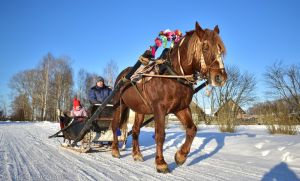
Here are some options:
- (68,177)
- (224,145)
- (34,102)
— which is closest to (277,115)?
(224,145)

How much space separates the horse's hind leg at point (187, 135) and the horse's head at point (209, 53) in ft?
3.32

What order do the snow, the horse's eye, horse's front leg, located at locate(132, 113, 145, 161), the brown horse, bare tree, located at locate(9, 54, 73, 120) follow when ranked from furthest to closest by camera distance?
bare tree, located at locate(9, 54, 73, 120) < horse's front leg, located at locate(132, 113, 145, 161) < the horse's eye < the brown horse < the snow

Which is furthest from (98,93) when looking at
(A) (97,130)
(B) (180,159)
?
(B) (180,159)

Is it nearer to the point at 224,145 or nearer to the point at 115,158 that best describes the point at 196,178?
the point at 115,158

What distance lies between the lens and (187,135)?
19.0 ft

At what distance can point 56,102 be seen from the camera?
1994 inches

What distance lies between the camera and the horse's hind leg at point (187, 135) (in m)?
5.68

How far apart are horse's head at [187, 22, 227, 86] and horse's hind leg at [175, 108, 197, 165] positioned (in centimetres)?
101

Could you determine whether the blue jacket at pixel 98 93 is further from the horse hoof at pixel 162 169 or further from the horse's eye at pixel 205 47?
the horse's eye at pixel 205 47

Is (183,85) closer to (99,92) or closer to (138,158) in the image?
(138,158)

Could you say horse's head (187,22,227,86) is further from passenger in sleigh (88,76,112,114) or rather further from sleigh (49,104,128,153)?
passenger in sleigh (88,76,112,114)

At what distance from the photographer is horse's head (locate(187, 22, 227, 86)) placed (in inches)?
189

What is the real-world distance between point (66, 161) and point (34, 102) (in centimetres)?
5369

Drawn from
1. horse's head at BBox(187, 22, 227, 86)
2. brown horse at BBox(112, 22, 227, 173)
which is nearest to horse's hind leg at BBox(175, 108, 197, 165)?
brown horse at BBox(112, 22, 227, 173)
